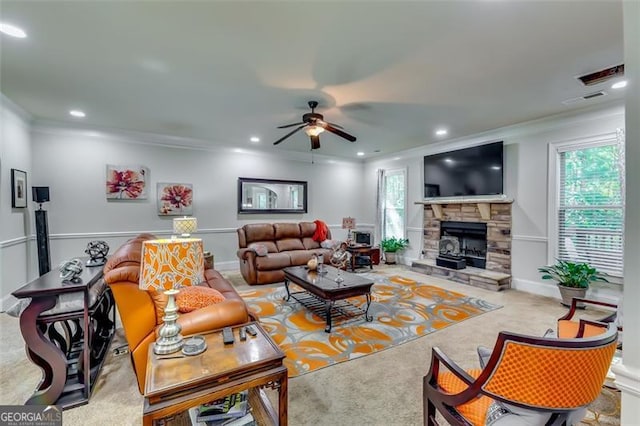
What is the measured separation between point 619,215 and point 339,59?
13.6ft

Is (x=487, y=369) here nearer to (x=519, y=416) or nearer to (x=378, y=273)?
(x=519, y=416)

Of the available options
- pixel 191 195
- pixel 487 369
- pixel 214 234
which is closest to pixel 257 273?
pixel 214 234

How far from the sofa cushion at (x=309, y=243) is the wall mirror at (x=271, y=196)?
1037mm

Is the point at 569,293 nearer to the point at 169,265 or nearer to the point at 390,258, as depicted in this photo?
the point at 390,258

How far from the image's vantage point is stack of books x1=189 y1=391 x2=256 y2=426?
4.73ft

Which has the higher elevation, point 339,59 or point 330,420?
point 339,59

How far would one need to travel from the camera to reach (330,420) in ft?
5.87

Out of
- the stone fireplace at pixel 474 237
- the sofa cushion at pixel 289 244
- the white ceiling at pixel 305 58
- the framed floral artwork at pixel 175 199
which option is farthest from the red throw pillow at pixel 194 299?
the stone fireplace at pixel 474 237

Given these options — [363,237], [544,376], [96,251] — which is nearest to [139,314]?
[96,251]

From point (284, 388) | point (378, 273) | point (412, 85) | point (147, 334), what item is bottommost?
point (378, 273)

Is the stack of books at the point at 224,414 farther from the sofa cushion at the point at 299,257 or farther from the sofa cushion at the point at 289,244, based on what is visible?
the sofa cushion at the point at 289,244

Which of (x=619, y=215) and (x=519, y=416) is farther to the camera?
(x=619, y=215)

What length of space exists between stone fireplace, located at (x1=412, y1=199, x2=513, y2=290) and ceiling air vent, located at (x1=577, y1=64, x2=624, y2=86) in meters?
2.16

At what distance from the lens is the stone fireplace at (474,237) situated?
4.88 metres
